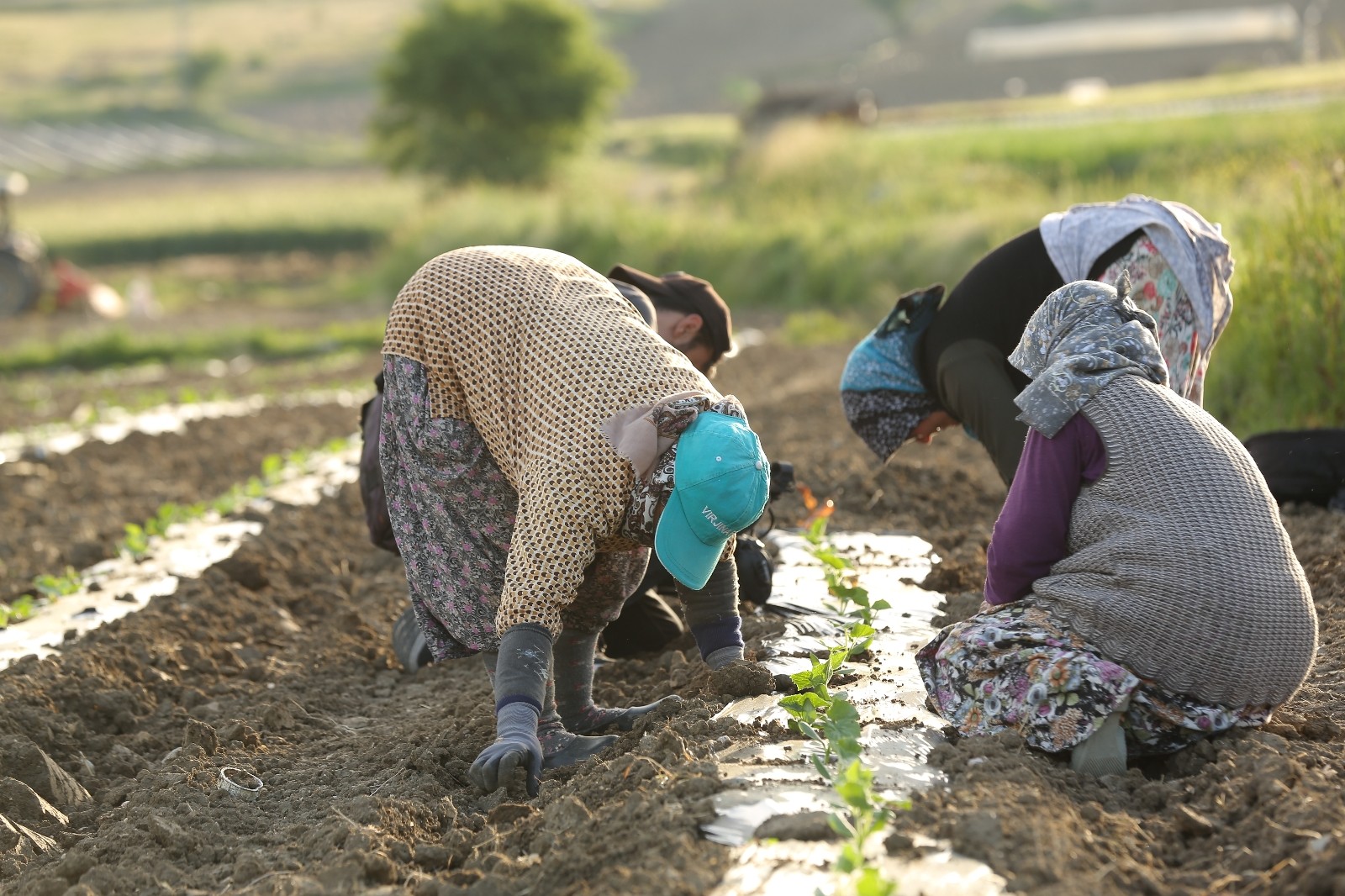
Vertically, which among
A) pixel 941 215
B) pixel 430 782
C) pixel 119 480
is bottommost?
pixel 119 480

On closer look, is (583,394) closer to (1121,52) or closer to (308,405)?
(308,405)

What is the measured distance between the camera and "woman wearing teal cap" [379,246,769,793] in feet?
9.23

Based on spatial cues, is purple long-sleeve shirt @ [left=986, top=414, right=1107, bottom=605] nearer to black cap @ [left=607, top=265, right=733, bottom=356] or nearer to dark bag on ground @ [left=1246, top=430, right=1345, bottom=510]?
black cap @ [left=607, top=265, right=733, bottom=356]

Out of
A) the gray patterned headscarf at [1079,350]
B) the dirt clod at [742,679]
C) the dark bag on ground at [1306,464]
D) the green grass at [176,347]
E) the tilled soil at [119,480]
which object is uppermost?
the gray patterned headscarf at [1079,350]

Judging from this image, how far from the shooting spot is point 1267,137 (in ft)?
58.1

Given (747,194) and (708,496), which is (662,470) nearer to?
(708,496)

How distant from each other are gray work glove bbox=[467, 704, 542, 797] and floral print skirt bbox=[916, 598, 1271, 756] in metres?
0.89

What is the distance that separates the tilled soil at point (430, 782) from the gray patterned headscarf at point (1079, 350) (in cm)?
67

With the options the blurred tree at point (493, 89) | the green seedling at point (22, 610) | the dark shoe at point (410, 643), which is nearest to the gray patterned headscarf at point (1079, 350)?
the dark shoe at point (410, 643)

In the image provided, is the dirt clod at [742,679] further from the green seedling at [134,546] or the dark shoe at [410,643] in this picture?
the green seedling at [134,546]

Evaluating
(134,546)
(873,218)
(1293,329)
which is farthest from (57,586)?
(873,218)

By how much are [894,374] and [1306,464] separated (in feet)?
5.63

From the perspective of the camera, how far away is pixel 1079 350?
2879 mm

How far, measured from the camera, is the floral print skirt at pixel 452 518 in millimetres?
3172
